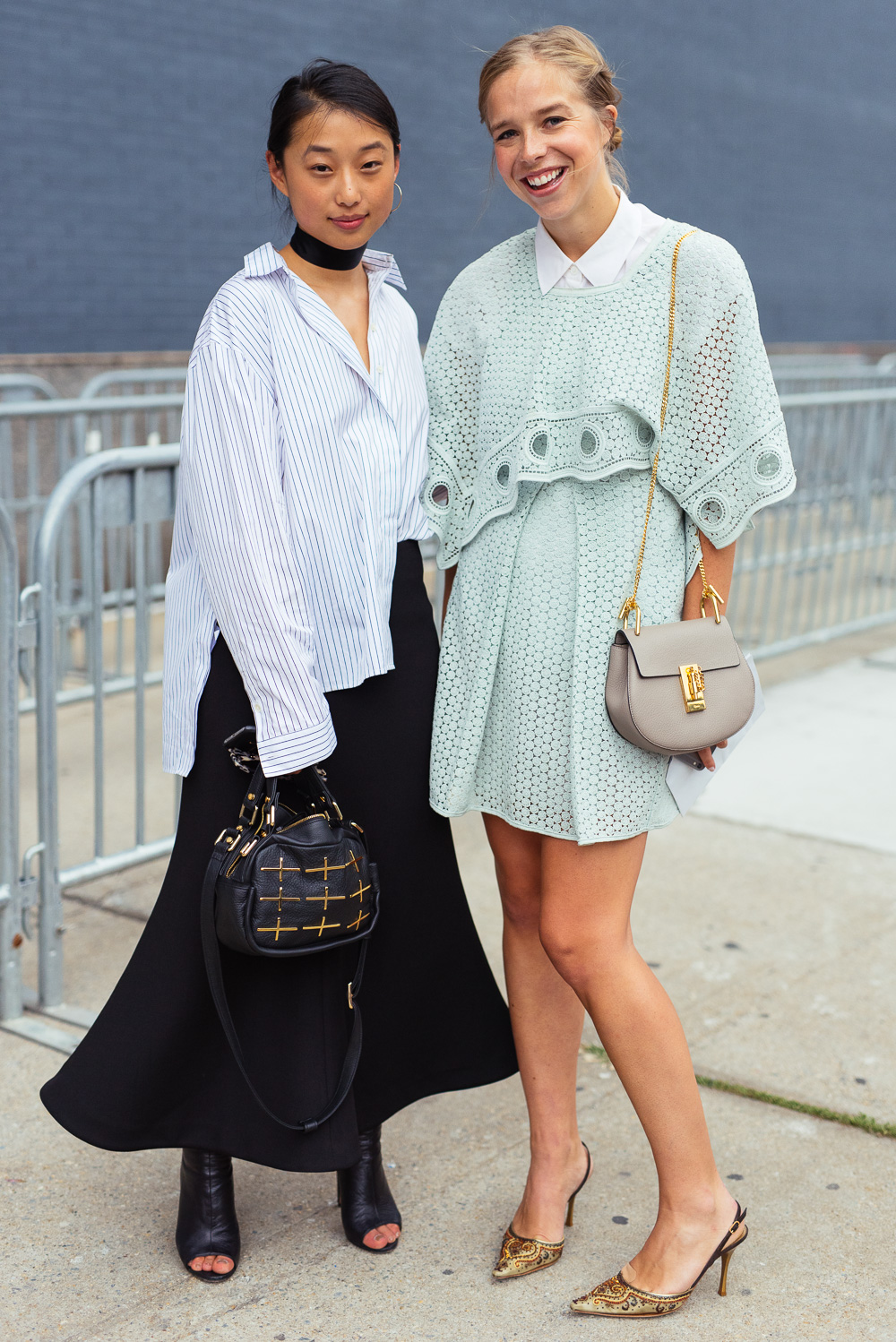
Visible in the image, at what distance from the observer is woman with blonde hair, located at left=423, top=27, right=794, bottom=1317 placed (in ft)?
7.14

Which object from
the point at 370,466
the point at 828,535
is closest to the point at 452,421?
the point at 370,466

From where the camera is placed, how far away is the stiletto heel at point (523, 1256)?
245 cm

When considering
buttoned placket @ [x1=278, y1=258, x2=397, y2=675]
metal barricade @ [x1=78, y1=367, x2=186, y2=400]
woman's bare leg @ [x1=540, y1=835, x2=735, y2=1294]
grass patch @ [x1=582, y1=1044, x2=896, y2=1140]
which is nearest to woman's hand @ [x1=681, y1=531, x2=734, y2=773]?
woman's bare leg @ [x1=540, y1=835, x2=735, y2=1294]

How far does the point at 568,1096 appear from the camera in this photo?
2533 mm

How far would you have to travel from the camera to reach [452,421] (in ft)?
7.97

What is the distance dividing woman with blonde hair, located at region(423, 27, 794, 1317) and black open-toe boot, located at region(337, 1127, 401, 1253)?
10.4 inches

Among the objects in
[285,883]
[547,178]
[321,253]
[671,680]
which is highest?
[547,178]

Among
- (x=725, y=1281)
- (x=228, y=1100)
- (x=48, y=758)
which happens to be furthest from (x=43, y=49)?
(x=725, y=1281)

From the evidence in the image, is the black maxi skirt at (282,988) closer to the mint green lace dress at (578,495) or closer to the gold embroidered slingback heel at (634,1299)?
the mint green lace dress at (578,495)

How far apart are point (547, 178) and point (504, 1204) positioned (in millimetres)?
1852

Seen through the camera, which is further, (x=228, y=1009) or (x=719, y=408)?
(x=228, y=1009)

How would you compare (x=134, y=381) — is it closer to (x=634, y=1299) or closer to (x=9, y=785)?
(x=9, y=785)

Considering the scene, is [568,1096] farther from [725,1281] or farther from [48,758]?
[48,758]

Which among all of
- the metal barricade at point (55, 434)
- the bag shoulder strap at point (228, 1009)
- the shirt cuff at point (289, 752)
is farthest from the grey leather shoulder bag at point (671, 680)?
the metal barricade at point (55, 434)
